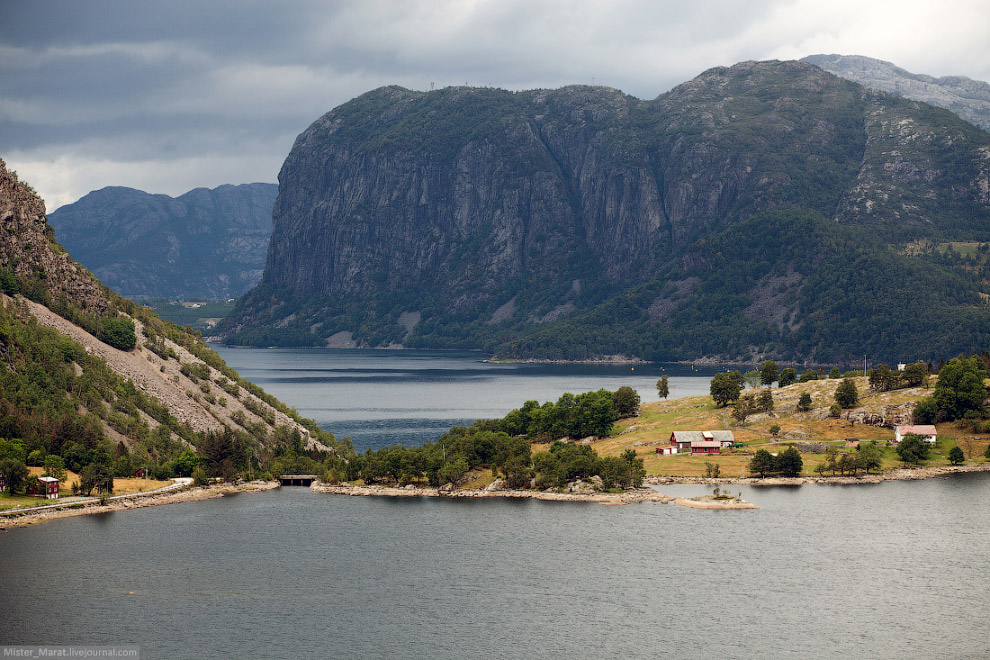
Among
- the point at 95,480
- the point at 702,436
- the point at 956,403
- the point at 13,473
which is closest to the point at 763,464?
the point at 702,436

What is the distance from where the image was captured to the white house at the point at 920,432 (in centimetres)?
18912

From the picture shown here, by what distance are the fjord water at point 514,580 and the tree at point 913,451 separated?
2007 centimetres

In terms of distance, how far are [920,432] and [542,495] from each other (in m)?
71.7

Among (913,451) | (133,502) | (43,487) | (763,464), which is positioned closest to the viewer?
(43,487)

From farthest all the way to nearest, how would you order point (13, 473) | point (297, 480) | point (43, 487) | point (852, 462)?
point (297, 480), point (852, 462), point (43, 487), point (13, 473)

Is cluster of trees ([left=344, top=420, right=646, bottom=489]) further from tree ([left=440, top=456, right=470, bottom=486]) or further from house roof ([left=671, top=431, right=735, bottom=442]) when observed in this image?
house roof ([left=671, top=431, right=735, bottom=442])

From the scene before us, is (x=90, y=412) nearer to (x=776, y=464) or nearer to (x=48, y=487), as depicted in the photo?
(x=48, y=487)

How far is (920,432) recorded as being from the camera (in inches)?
7480

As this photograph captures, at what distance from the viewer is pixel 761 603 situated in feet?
355

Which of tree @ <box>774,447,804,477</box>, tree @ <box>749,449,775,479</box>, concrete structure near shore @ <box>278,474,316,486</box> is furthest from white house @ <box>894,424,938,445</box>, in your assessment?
concrete structure near shore @ <box>278,474,316,486</box>

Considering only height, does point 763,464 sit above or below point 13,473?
below

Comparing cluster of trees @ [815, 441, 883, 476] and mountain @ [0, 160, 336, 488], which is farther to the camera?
cluster of trees @ [815, 441, 883, 476]

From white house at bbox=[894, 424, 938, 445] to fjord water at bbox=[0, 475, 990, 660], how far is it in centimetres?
2860

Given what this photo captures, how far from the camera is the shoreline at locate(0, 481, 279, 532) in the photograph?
141250mm
